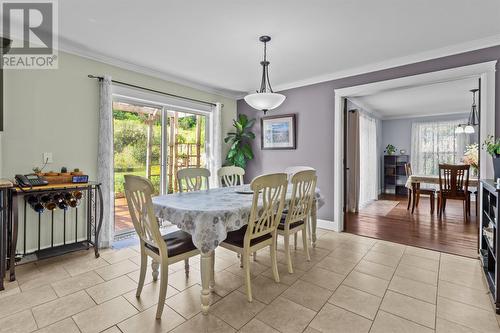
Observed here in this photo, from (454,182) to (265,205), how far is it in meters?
4.30

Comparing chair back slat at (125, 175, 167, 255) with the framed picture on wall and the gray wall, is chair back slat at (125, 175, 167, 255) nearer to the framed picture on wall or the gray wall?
the gray wall

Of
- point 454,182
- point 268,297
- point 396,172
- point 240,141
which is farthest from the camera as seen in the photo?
point 396,172

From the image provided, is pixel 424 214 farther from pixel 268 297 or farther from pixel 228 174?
pixel 268 297

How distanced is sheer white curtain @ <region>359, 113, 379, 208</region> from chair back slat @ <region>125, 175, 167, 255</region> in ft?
16.5

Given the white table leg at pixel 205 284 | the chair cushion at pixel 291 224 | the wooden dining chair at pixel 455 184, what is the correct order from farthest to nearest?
the wooden dining chair at pixel 455 184, the chair cushion at pixel 291 224, the white table leg at pixel 205 284

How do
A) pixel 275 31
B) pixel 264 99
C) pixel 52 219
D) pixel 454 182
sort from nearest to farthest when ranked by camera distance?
pixel 275 31, pixel 264 99, pixel 52 219, pixel 454 182

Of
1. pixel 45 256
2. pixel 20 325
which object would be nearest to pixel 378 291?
pixel 20 325

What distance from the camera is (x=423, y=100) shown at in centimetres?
550

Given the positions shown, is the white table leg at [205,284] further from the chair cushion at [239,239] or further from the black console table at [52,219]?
the black console table at [52,219]

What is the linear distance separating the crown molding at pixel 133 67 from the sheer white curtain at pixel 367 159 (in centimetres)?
318

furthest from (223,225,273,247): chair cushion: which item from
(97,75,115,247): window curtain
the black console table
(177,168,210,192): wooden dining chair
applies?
(97,75,115,247): window curtain

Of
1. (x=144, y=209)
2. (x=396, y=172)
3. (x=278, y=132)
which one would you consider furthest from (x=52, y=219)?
(x=396, y=172)

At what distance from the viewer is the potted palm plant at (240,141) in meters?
4.75

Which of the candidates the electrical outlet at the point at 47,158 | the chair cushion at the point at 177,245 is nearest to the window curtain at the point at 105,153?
the electrical outlet at the point at 47,158
